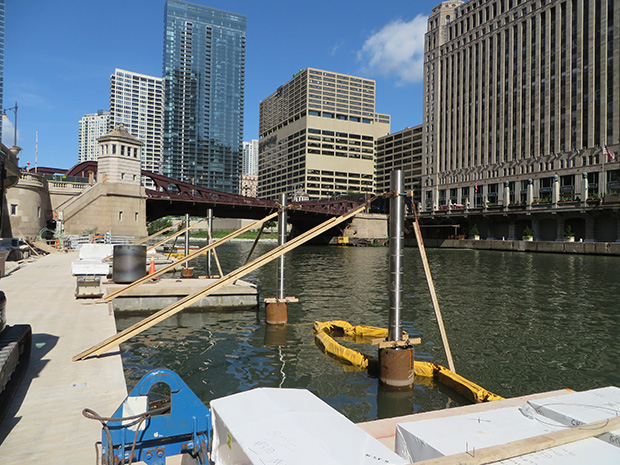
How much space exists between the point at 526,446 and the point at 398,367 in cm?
723

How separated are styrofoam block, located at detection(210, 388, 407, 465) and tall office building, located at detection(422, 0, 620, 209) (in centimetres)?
9331

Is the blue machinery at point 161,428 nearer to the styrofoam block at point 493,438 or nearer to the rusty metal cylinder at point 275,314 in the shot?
the styrofoam block at point 493,438

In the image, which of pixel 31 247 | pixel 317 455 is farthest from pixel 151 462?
pixel 31 247

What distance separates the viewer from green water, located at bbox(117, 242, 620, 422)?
34.4 feet

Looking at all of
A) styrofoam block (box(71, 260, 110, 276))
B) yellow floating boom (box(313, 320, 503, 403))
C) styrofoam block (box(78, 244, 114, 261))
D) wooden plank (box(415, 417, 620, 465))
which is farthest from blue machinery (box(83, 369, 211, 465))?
styrofoam block (box(78, 244, 114, 261))

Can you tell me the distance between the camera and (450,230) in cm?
11006

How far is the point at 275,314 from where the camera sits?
16.7 metres

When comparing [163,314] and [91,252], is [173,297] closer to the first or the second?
[91,252]

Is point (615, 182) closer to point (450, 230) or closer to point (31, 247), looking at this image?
point (450, 230)

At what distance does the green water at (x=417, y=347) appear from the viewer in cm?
1048

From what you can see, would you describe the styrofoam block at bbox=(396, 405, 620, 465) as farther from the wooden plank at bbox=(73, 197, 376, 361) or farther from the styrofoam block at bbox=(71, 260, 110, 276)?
the styrofoam block at bbox=(71, 260, 110, 276)

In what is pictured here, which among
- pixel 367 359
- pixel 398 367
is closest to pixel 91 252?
pixel 367 359

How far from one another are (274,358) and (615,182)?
88.6m

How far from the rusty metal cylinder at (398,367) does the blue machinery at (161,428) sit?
6435 mm
